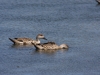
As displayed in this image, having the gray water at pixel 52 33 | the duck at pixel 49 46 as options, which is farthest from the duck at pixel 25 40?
the duck at pixel 49 46

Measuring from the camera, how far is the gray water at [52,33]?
103 feet

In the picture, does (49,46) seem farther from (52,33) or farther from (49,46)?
(52,33)

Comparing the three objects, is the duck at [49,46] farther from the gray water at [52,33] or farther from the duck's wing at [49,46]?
the gray water at [52,33]

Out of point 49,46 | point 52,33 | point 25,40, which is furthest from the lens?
point 52,33

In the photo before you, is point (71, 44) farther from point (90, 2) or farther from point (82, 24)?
point (90, 2)

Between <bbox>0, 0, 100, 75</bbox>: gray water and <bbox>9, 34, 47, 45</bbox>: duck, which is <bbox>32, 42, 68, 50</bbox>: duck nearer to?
<bbox>0, 0, 100, 75</bbox>: gray water

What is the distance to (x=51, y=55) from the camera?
34.4 m

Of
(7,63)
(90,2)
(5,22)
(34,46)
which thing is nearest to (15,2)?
(90,2)

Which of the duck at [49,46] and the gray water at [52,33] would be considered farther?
the duck at [49,46]

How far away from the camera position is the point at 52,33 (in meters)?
39.6

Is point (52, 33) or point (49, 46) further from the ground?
point (49, 46)

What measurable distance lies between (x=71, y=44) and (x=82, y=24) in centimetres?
713

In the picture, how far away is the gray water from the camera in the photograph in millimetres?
31453

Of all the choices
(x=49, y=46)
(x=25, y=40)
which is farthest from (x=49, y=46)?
(x=25, y=40)
